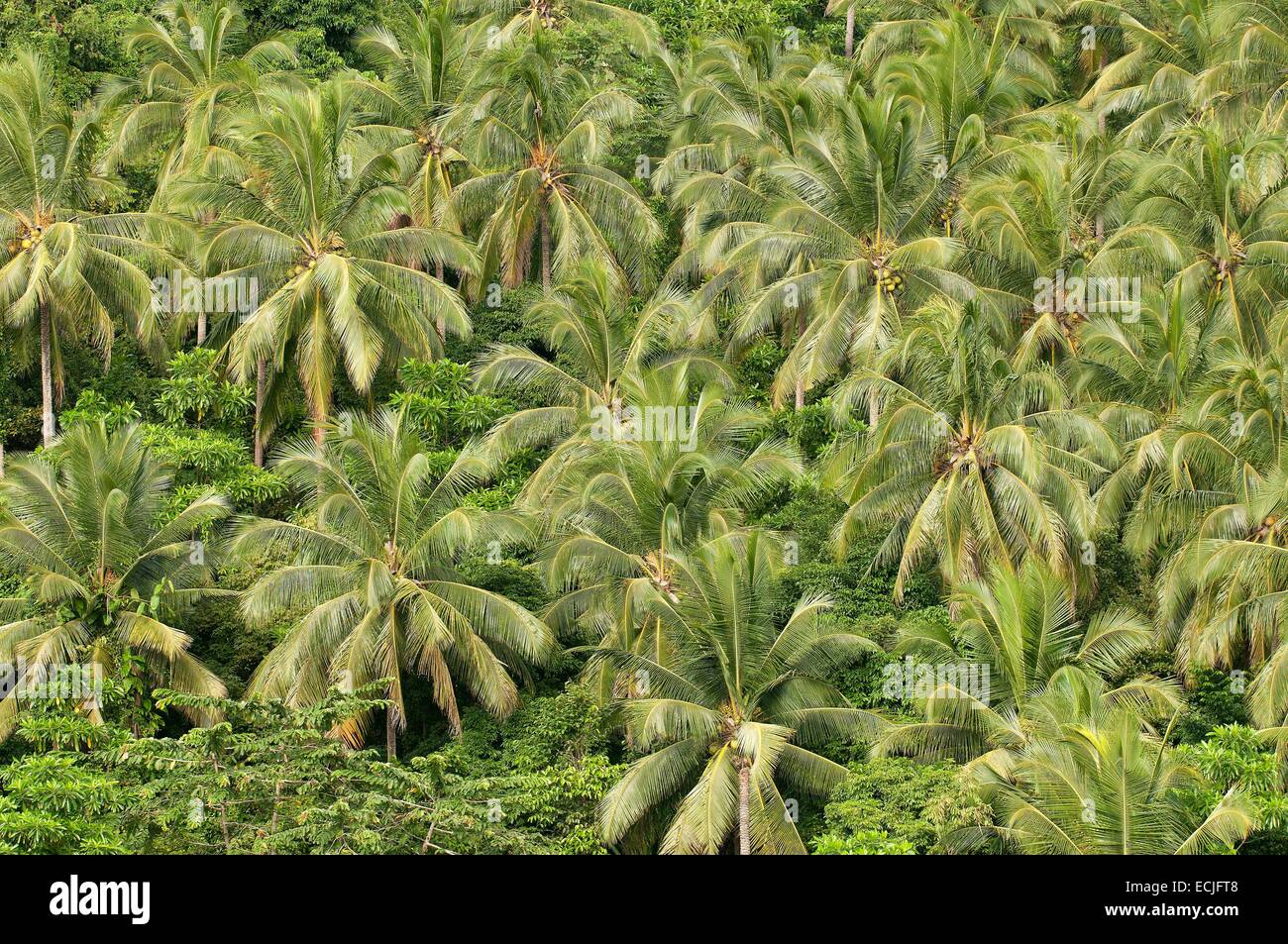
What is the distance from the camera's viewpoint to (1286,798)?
832 inches

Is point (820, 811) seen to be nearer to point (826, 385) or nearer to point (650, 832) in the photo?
point (650, 832)

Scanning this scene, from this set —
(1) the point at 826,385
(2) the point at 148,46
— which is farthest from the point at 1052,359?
(2) the point at 148,46

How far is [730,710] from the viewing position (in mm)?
25062

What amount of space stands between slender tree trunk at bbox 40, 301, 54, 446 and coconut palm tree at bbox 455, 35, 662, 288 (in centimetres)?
866

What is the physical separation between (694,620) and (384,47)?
820 inches

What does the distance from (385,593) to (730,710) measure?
562cm

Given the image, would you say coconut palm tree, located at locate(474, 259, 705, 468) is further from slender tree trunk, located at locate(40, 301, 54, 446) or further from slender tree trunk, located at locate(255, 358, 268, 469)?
slender tree trunk, located at locate(40, 301, 54, 446)

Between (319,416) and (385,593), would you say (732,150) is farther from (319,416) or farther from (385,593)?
(385,593)

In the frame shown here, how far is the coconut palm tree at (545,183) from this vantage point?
120ft

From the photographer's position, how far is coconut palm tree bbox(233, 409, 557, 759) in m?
26.8

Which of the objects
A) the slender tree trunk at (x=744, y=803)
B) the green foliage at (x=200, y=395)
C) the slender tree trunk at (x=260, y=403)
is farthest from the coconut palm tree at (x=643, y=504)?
the green foliage at (x=200, y=395)

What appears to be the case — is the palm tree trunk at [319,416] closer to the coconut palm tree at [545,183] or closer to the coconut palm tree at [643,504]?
the coconut palm tree at [643,504]

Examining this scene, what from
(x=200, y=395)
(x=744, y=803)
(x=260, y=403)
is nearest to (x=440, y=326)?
(x=260, y=403)

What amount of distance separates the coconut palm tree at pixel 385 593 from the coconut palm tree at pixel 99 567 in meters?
1.25
